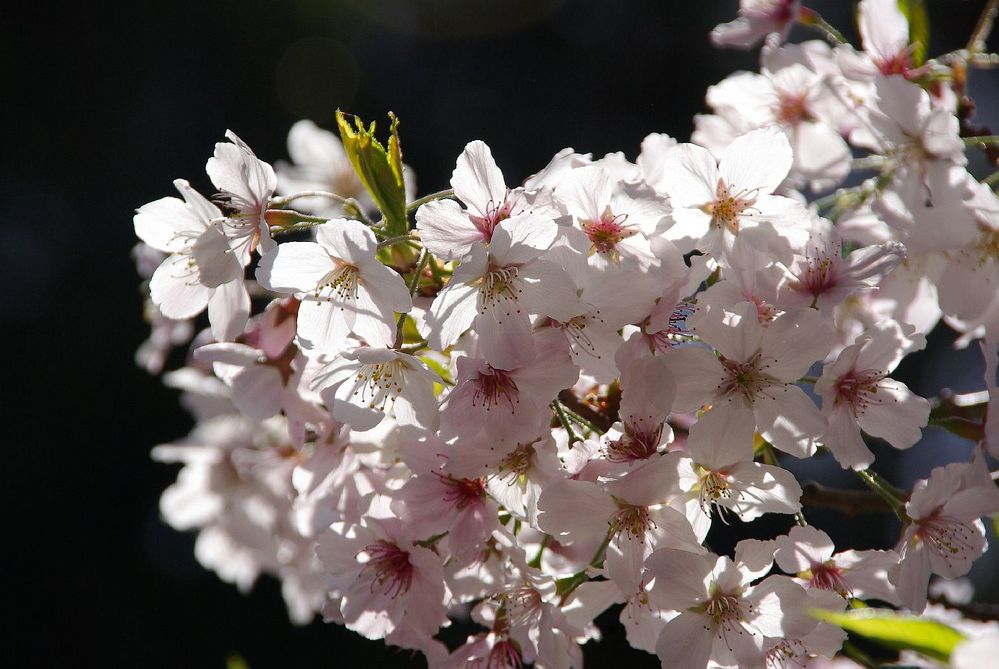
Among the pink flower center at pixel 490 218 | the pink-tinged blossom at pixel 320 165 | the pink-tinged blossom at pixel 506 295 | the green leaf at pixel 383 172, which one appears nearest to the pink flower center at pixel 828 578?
Answer: the pink-tinged blossom at pixel 506 295

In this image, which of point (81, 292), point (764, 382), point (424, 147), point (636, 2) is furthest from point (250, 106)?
point (764, 382)

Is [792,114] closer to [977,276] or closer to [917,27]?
[917,27]

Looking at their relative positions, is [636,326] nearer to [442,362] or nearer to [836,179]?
[442,362]

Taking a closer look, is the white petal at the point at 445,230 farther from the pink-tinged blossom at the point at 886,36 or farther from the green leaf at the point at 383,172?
the pink-tinged blossom at the point at 886,36

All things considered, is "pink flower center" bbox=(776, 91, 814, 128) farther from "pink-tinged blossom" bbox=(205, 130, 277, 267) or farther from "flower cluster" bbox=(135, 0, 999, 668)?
"pink-tinged blossom" bbox=(205, 130, 277, 267)

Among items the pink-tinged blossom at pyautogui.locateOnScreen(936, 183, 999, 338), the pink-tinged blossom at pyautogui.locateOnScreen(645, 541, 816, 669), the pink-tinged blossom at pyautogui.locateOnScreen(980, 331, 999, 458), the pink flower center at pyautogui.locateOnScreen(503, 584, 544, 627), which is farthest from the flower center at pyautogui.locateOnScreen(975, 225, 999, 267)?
the pink flower center at pyautogui.locateOnScreen(503, 584, 544, 627)

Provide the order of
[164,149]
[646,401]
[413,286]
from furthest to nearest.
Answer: [164,149] < [413,286] < [646,401]

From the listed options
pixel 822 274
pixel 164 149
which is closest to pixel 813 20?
pixel 822 274
